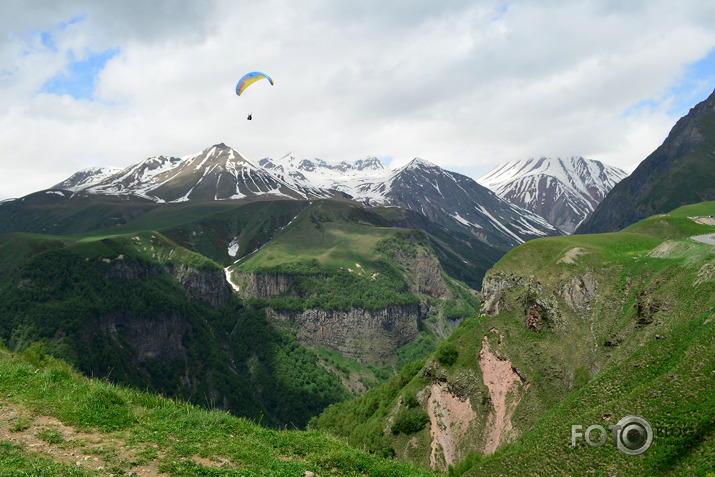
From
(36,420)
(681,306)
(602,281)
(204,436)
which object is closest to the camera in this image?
(36,420)

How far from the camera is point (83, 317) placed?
585 feet

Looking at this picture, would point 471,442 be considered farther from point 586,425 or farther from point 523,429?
point 586,425

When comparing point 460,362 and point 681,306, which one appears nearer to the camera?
point 681,306

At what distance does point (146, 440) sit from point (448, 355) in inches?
2581

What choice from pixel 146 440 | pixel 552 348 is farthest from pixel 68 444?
pixel 552 348

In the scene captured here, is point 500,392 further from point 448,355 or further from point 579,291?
point 579,291

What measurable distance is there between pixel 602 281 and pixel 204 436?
7198cm

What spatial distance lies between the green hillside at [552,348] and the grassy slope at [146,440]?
13.1 metres

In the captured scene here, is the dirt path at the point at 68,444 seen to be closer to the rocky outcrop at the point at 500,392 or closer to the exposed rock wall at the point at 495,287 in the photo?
the rocky outcrop at the point at 500,392

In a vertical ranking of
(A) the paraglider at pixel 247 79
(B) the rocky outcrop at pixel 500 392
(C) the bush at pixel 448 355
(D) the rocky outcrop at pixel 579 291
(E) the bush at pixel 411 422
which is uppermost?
(A) the paraglider at pixel 247 79

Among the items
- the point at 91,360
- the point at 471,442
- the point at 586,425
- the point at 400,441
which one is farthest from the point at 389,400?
the point at 91,360

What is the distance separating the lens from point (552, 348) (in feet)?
221

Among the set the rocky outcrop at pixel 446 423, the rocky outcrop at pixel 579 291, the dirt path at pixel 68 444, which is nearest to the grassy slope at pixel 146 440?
the dirt path at pixel 68 444

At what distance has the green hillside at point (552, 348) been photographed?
109 ft
